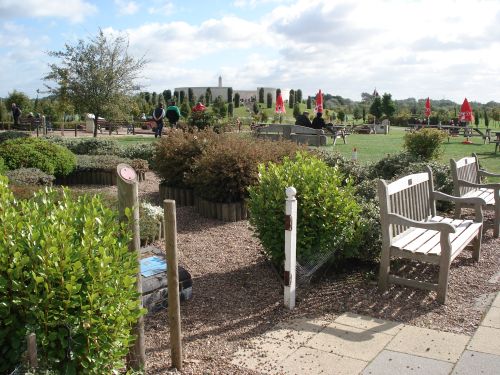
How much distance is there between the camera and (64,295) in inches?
97.3

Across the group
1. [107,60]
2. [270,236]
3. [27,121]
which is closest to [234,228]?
[270,236]

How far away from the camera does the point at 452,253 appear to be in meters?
5.10

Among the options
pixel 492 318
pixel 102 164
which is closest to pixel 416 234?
pixel 492 318

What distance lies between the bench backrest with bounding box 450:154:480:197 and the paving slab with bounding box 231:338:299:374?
4394mm

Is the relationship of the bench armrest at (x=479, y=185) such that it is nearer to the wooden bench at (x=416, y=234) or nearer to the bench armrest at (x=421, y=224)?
the wooden bench at (x=416, y=234)

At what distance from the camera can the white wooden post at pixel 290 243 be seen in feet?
14.4

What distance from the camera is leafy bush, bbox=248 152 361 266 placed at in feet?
16.7

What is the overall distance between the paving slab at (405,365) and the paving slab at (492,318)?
91 centimetres

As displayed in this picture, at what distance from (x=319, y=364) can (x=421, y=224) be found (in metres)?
1.91

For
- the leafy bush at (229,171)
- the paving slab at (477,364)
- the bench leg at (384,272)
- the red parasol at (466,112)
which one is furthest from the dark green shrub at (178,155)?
the red parasol at (466,112)

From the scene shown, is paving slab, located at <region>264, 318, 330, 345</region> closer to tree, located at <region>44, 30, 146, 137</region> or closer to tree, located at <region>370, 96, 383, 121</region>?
tree, located at <region>44, 30, 146, 137</region>

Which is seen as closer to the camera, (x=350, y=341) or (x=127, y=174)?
(x=127, y=174)

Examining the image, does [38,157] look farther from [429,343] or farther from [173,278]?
[429,343]

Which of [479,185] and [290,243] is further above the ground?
[479,185]
